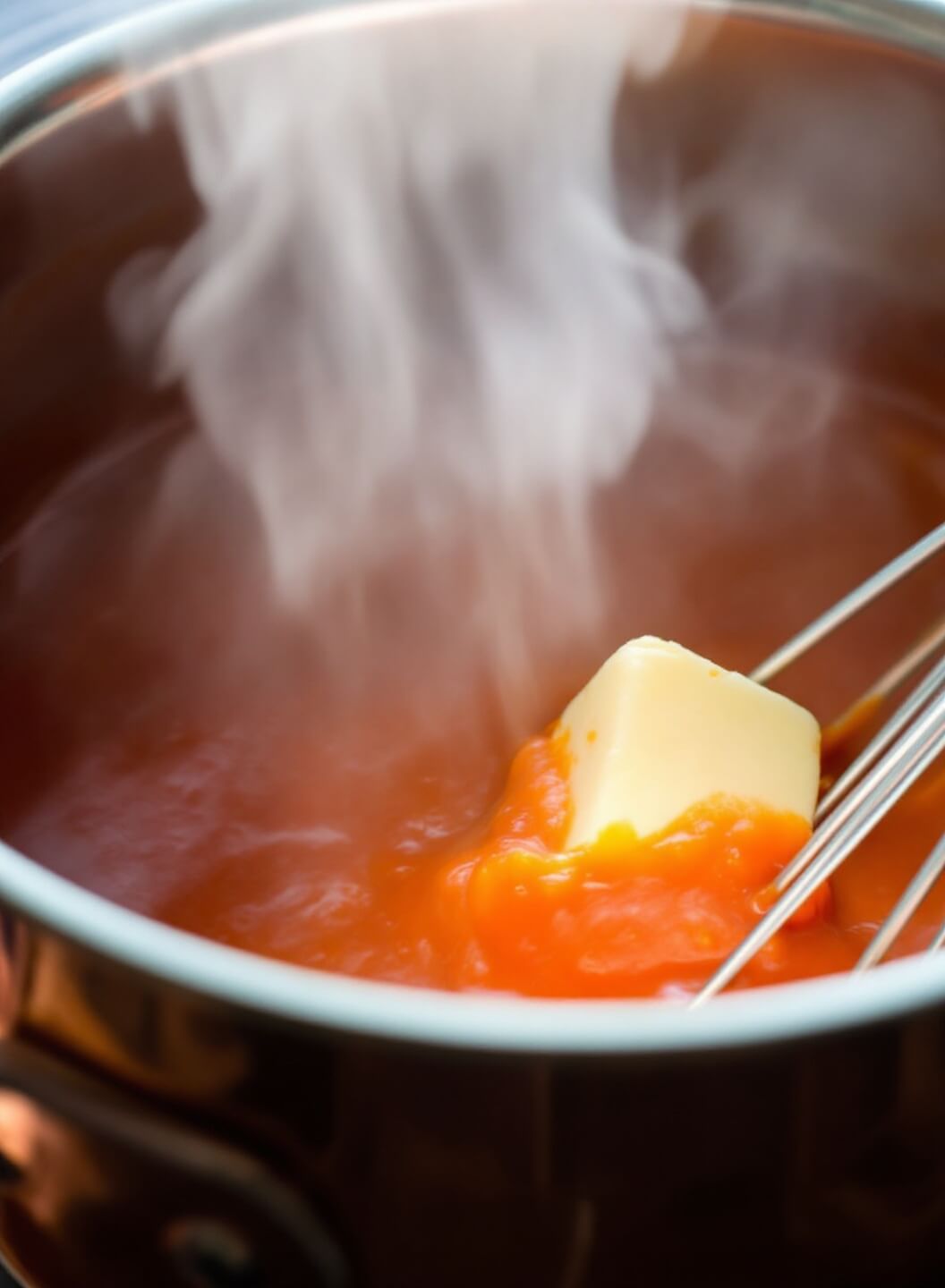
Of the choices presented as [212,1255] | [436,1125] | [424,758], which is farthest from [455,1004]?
[424,758]

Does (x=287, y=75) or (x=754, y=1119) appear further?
(x=287, y=75)

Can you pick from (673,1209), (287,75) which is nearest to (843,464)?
(287,75)

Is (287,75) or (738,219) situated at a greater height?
(287,75)

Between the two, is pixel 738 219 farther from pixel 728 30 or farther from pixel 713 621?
pixel 713 621

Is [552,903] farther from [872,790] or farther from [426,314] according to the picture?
[426,314]

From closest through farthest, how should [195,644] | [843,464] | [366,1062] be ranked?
[366,1062] < [195,644] < [843,464]
